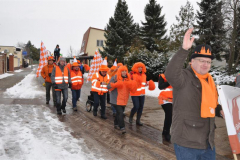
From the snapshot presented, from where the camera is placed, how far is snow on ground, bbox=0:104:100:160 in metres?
4.11

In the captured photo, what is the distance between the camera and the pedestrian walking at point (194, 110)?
2357mm

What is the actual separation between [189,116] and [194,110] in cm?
9

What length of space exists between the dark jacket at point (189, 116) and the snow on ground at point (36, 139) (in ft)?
7.60

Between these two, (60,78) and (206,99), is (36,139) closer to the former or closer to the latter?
(60,78)

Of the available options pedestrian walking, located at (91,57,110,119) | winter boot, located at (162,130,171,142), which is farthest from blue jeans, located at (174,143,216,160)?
pedestrian walking, located at (91,57,110,119)

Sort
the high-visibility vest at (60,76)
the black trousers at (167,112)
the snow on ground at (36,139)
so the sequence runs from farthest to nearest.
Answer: the high-visibility vest at (60,76) → the black trousers at (167,112) → the snow on ground at (36,139)

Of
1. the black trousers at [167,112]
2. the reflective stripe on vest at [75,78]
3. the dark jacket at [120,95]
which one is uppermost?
the reflective stripe on vest at [75,78]

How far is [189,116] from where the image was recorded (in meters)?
2.39

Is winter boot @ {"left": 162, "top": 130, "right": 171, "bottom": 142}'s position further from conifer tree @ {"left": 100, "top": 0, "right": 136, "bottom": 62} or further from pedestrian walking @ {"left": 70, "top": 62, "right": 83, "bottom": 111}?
conifer tree @ {"left": 100, "top": 0, "right": 136, "bottom": 62}

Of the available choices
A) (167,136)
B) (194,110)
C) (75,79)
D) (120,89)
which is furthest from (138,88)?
(194,110)

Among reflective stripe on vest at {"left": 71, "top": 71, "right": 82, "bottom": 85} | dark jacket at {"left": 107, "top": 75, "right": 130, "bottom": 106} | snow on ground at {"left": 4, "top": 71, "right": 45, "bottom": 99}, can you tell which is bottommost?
snow on ground at {"left": 4, "top": 71, "right": 45, "bottom": 99}

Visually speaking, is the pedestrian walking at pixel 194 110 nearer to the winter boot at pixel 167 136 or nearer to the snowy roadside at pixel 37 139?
the snowy roadside at pixel 37 139

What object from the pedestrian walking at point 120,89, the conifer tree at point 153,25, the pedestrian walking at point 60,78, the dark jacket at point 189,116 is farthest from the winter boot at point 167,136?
the conifer tree at point 153,25

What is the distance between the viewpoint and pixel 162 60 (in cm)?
1931
